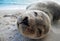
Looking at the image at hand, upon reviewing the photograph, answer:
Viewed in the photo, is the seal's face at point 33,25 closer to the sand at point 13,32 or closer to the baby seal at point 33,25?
the baby seal at point 33,25

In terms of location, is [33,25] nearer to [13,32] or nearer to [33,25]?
[33,25]

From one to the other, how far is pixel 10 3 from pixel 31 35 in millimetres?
1143

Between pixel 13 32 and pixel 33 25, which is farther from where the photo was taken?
pixel 13 32

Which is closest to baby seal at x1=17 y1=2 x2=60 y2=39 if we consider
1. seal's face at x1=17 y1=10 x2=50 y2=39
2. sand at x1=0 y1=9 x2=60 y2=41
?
Answer: seal's face at x1=17 y1=10 x2=50 y2=39

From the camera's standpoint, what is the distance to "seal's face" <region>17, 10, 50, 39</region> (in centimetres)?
75

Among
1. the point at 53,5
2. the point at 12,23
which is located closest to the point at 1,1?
the point at 12,23

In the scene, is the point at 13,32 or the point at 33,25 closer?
the point at 33,25

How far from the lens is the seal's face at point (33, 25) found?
2.46 feet

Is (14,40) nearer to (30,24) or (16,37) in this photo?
(16,37)

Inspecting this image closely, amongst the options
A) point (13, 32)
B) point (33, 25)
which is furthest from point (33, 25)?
point (13, 32)

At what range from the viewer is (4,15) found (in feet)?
4.35

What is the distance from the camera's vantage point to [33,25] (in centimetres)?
75

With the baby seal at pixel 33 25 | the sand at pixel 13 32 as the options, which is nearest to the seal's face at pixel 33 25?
the baby seal at pixel 33 25

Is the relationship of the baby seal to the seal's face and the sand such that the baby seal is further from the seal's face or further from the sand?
the sand
